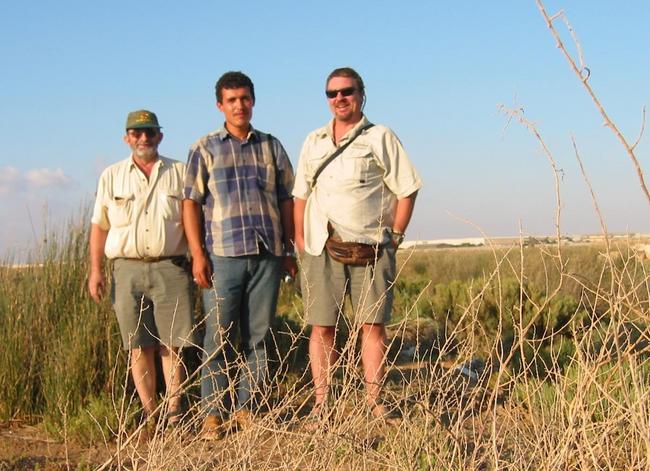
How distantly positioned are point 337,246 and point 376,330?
0.55 m

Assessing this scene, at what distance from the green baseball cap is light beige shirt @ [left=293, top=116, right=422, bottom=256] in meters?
1.02

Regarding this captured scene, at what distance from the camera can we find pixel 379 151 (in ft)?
17.2

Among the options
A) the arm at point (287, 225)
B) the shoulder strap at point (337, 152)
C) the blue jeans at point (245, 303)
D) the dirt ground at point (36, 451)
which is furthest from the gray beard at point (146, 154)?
the dirt ground at point (36, 451)

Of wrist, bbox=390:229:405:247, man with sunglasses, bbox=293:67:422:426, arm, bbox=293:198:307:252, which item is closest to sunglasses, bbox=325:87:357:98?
man with sunglasses, bbox=293:67:422:426

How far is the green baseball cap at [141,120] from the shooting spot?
5.48 meters

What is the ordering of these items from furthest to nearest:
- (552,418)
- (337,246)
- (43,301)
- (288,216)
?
1. (43,301)
2. (288,216)
3. (337,246)
4. (552,418)

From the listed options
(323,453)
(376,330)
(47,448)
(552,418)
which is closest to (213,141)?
(376,330)

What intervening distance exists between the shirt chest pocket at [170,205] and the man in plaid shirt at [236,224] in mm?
102

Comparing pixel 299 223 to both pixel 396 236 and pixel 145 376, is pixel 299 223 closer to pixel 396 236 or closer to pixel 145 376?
pixel 396 236

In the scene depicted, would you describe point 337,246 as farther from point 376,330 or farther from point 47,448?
point 47,448

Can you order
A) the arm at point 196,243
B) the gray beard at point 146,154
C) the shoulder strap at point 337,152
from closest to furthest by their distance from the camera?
the shoulder strap at point 337,152 → the arm at point 196,243 → the gray beard at point 146,154

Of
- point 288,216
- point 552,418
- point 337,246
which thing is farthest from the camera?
point 288,216

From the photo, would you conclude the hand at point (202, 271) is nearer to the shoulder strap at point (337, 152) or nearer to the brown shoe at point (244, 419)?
the shoulder strap at point (337, 152)

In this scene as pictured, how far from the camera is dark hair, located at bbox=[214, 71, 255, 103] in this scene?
5.42m
